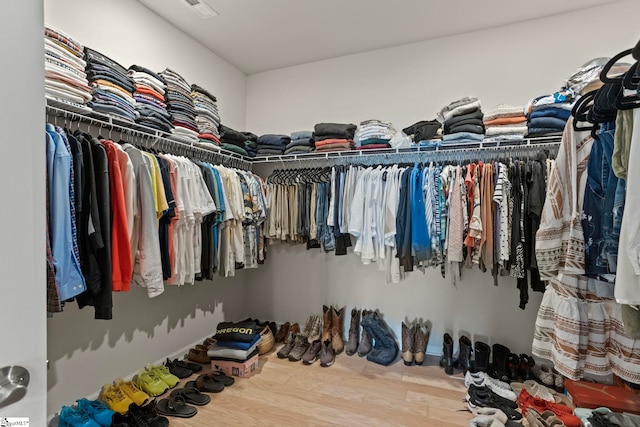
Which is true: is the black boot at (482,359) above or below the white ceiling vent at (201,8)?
below

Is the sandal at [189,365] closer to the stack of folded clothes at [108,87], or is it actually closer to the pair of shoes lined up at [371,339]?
the pair of shoes lined up at [371,339]

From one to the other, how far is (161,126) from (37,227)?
182 centimetres

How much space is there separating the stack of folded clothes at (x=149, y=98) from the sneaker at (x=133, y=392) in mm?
1807

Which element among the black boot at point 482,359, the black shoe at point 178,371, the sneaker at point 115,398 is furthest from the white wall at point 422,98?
the sneaker at point 115,398

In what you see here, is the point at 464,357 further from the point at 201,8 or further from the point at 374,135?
the point at 201,8

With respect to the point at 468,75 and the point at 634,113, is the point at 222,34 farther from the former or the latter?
the point at 634,113

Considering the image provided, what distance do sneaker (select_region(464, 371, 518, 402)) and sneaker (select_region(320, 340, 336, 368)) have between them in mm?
1072

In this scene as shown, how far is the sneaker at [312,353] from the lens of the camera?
8.31 feet

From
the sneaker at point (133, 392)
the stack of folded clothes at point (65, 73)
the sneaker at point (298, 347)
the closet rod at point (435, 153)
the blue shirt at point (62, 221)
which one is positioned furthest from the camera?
the sneaker at point (298, 347)

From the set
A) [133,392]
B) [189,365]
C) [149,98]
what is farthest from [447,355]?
[149,98]

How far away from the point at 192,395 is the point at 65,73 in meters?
2.10

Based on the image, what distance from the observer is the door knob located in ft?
1.51

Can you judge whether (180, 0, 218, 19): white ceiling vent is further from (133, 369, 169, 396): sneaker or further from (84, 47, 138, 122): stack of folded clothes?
(133, 369, 169, 396): sneaker

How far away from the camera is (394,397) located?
2.06 m
